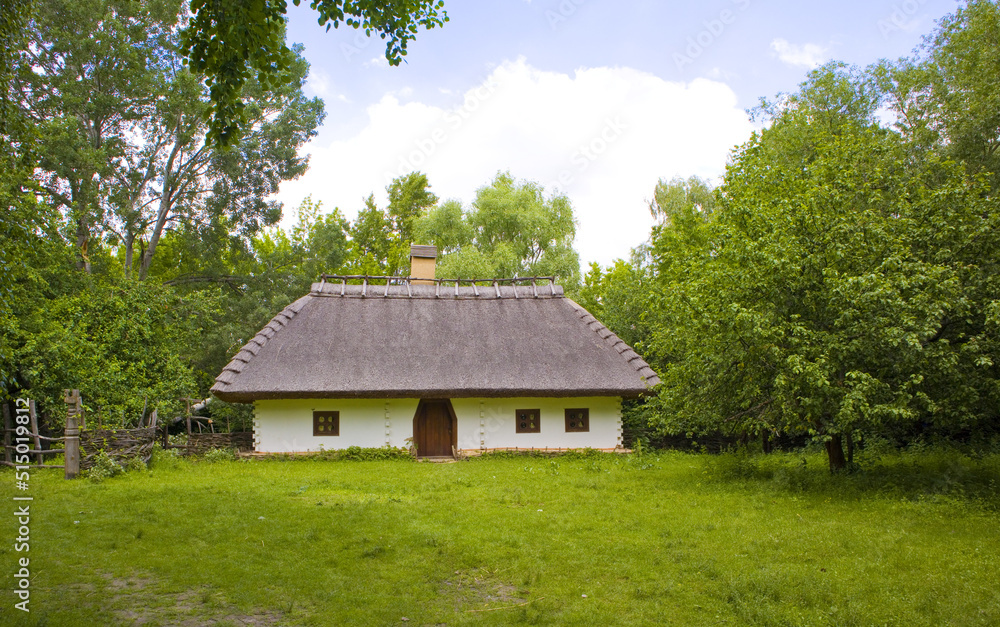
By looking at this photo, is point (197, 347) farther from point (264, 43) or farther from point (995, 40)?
point (995, 40)

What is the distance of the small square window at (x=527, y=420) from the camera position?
2022 centimetres

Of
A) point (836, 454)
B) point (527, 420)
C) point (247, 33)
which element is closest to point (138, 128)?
point (527, 420)

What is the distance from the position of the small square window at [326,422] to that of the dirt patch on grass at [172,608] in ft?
40.3

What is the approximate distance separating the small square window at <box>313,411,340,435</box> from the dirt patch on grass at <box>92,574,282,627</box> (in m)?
12.3

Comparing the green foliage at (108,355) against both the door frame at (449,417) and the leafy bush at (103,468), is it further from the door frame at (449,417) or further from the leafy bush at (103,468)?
the door frame at (449,417)

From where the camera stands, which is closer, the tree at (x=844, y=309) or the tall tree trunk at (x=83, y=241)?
the tree at (x=844, y=309)

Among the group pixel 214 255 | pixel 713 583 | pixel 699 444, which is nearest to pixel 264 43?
pixel 713 583

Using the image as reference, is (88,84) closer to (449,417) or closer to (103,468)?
(103,468)

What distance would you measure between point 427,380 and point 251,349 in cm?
507

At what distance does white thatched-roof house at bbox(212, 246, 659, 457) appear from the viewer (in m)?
19.0

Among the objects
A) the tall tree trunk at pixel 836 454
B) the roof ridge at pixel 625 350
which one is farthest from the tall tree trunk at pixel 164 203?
the tall tree trunk at pixel 836 454

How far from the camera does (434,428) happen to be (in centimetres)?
2028

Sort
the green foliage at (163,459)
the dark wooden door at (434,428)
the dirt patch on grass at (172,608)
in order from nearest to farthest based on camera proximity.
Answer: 1. the dirt patch on grass at (172,608)
2. the green foliage at (163,459)
3. the dark wooden door at (434,428)

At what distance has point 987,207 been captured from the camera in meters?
11.6
